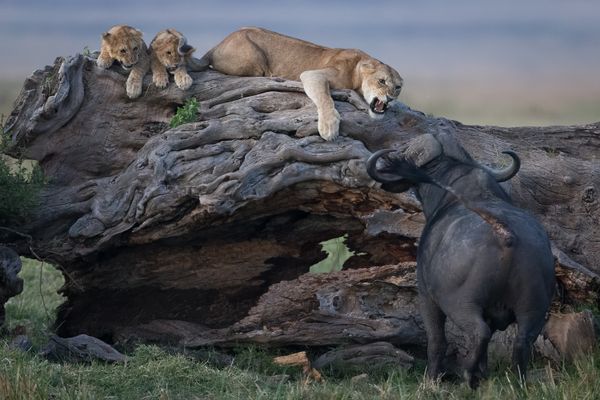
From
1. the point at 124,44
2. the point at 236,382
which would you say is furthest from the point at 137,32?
the point at 236,382

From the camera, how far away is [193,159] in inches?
352

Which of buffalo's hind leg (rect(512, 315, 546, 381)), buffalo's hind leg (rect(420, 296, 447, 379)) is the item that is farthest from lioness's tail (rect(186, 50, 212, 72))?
buffalo's hind leg (rect(512, 315, 546, 381))

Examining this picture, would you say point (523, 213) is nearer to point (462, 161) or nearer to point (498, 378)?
point (462, 161)

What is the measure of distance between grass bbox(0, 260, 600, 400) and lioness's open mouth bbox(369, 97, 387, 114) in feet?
7.46

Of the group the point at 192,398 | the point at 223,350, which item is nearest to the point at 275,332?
the point at 223,350

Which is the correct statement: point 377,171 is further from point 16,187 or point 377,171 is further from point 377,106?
point 16,187

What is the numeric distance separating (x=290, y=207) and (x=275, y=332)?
3.58ft

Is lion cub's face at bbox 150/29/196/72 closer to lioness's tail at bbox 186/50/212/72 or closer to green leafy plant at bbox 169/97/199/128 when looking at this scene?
lioness's tail at bbox 186/50/212/72

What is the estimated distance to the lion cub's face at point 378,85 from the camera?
927 centimetres

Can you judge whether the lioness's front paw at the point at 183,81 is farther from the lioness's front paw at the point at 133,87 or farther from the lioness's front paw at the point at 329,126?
the lioness's front paw at the point at 329,126

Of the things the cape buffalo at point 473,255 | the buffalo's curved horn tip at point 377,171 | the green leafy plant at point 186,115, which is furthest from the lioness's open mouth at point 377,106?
the buffalo's curved horn tip at point 377,171

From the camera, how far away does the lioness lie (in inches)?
367

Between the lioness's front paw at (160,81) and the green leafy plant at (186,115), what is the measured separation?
0.38 m

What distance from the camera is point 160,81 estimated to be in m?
9.71
